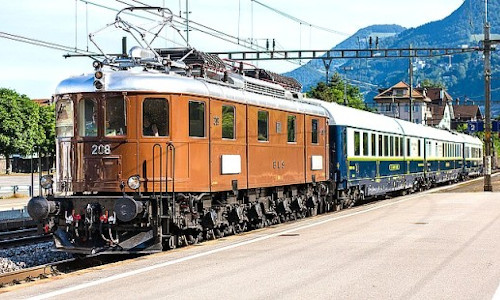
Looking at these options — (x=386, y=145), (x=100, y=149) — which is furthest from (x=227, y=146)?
(x=386, y=145)

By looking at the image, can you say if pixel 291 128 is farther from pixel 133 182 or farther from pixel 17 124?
pixel 17 124

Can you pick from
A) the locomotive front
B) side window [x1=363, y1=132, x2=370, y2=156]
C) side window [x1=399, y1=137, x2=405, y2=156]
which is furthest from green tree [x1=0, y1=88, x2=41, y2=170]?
the locomotive front

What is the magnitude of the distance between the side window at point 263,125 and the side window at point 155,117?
3.65 m

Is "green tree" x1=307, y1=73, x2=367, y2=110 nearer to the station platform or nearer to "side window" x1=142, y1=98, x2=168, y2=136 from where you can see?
the station platform

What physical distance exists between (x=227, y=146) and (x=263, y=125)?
6.86 ft

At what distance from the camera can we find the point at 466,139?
59531 mm

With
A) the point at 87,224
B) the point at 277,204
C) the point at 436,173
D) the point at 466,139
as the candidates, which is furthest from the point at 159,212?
the point at 466,139

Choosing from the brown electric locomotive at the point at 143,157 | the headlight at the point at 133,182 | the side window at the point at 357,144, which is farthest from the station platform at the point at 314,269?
the side window at the point at 357,144

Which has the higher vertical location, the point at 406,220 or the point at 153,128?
the point at 153,128

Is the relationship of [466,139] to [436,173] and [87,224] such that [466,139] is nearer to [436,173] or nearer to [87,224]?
[436,173]

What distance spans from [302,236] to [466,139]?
46713 millimetres

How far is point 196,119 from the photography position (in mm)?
15102

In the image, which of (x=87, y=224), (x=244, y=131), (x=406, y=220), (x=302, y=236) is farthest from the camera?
(x=406, y=220)

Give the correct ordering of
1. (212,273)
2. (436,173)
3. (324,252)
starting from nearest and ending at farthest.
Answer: (212,273) < (324,252) < (436,173)
